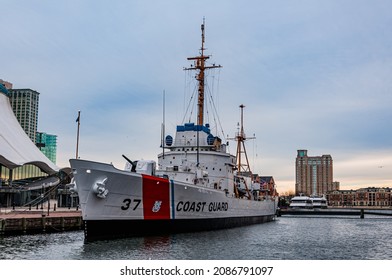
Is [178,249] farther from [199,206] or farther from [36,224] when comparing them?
[36,224]

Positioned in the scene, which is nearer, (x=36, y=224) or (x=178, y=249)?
(x=178, y=249)

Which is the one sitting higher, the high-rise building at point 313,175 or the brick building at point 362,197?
the high-rise building at point 313,175

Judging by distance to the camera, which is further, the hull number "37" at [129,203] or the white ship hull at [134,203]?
the hull number "37" at [129,203]

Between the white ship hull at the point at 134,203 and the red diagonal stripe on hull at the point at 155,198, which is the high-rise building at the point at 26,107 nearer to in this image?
the white ship hull at the point at 134,203

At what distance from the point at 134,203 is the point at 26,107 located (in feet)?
239

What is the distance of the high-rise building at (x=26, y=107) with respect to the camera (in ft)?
264

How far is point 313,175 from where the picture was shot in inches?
5714

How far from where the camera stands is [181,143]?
90.8 feet

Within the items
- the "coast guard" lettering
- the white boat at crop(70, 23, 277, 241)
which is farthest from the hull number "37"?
the "coast guard" lettering

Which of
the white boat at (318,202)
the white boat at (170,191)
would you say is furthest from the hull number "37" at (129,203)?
the white boat at (318,202)

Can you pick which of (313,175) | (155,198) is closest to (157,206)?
(155,198)

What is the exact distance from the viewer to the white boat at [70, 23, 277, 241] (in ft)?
57.6
